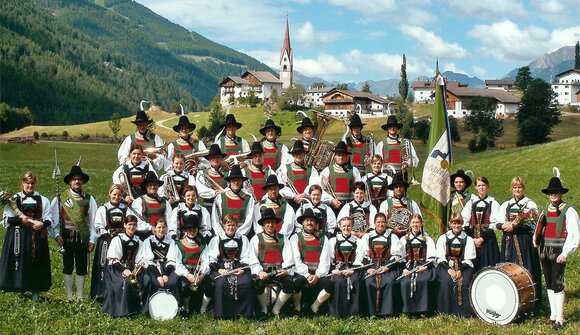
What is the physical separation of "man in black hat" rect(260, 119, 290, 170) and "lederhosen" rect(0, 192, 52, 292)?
404 cm

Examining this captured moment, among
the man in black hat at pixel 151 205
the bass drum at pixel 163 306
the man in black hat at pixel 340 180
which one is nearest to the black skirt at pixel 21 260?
the man in black hat at pixel 151 205

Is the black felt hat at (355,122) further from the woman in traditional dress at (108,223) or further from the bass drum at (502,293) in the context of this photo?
the woman in traditional dress at (108,223)

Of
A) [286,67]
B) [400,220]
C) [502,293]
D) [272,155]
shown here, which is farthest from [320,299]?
[286,67]

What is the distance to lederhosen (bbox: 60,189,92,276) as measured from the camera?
35.6ft

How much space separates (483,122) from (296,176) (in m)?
59.4

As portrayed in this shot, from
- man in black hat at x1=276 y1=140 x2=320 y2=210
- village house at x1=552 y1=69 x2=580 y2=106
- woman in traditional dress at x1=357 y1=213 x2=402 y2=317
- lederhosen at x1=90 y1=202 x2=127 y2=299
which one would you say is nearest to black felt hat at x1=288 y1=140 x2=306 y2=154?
man in black hat at x1=276 y1=140 x2=320 y2=210

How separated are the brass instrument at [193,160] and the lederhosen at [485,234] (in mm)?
4715

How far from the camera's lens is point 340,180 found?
11805 mm

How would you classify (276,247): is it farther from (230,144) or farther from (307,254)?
(230,144)

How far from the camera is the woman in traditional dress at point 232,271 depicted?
33.3 feet

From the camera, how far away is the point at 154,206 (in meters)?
11.0

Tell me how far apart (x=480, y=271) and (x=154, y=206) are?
5.05 meters

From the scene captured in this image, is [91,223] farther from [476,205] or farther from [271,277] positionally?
[476,205]

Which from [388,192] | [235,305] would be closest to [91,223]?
[235,305]
